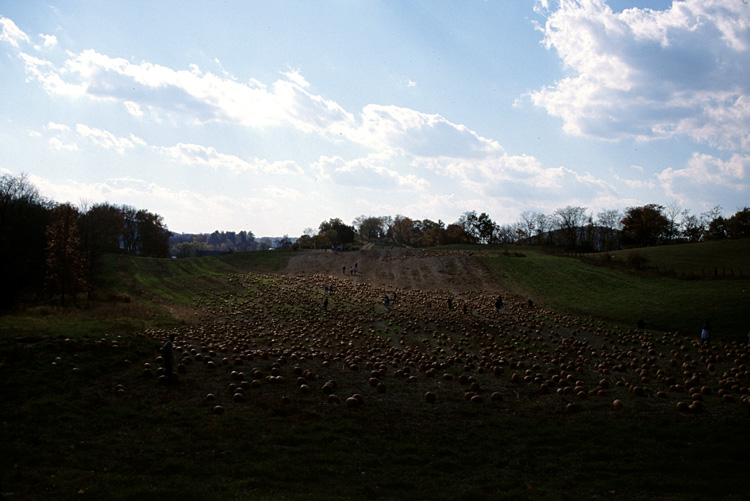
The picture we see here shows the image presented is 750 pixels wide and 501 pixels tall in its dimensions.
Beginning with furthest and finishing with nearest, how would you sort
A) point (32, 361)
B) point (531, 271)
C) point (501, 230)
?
1. point (501, 230)
2. point (531, 271)
3. point (32, 361)

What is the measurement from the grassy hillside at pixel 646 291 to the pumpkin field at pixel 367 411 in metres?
1.90

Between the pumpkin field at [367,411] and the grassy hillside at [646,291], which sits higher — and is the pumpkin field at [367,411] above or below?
below

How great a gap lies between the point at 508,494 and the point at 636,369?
17.2m

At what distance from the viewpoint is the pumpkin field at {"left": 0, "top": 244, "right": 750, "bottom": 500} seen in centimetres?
1025

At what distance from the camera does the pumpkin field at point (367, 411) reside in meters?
10.2

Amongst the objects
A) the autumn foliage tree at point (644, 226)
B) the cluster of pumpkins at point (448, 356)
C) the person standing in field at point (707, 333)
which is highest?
the autumn foliage tree at point (644, 226)

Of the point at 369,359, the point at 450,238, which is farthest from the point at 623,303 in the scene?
the point at 450,238

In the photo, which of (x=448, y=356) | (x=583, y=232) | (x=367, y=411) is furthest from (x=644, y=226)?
(x=367, y=411)

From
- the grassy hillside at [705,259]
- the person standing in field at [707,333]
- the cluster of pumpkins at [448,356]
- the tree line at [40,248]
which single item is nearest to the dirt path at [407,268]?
the cluster of pumpkins at [448,356]

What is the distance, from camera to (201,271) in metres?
77.1

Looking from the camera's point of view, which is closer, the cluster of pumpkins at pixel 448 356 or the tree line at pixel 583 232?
the cluster of pumpkins at pixel 448 356

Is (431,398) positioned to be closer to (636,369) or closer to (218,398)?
(218,398)

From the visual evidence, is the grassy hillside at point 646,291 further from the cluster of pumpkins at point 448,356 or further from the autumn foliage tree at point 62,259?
the autumn foliage tree at point 62,259

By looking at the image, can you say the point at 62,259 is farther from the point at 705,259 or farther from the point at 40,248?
the point at 705,259
